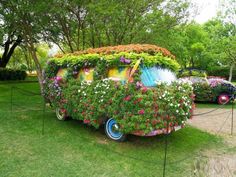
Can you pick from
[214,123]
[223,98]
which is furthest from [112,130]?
[223,98]

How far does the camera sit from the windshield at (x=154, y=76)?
5020 millimetres

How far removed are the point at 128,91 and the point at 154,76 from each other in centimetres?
81

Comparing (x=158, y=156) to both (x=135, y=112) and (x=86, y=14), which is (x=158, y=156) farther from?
(x=86, y=14)

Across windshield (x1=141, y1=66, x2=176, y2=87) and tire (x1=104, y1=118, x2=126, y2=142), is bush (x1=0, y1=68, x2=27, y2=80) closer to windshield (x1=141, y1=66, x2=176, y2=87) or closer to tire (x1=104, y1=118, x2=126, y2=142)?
tire (x1=104, y1=118, x2=126, y2=142)

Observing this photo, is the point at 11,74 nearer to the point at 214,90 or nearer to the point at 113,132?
the point at 214,90

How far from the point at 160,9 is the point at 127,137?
781cm

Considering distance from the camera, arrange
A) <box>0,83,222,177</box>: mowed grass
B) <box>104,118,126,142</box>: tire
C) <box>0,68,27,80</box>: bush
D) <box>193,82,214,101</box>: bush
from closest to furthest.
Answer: <box>0,83,222,177</box>: mowed grass
<box>104,118,126,142</box>: tire
<box>193,82,214,101</box>: bush
<box>0,68,27,80</box>: bush

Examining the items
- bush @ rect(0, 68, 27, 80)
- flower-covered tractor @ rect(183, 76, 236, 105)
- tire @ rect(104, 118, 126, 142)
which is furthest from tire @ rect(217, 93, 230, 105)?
bush @ rect(0, 68, 27, 80)

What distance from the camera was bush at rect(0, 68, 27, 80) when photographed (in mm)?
18888

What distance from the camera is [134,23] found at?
36.1ft

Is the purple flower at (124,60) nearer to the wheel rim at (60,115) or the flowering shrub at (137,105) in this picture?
the flowering shrub at (137,105)

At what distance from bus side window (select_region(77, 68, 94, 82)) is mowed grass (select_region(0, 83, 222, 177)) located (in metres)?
1.52

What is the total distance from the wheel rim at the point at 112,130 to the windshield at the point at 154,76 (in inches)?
52.2

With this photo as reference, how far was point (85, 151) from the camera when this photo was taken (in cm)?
477
